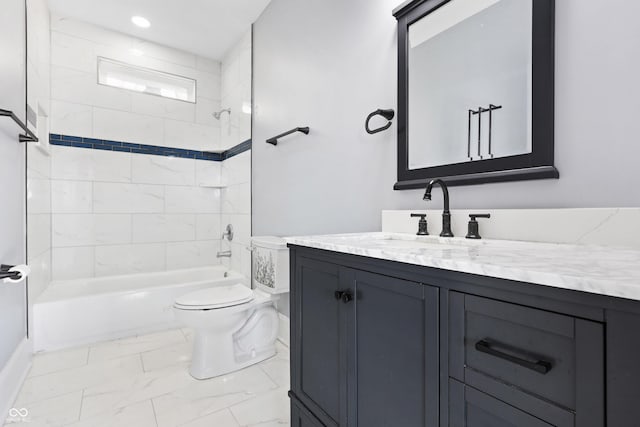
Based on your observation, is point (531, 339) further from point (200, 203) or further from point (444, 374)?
point (200, 203)

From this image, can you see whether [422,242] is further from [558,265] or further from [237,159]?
[237,159]

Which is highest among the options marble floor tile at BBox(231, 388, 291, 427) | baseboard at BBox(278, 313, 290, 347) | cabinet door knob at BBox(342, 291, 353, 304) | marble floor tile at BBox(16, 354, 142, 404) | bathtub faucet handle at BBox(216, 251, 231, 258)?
cabinet door knob at BBox(342, 291, 353, 304)

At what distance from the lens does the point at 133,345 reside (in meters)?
2.40

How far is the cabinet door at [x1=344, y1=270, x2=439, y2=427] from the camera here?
2.43 feet

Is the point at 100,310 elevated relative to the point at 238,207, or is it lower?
lower

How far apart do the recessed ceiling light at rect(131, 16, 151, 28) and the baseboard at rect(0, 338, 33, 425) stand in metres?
2.70

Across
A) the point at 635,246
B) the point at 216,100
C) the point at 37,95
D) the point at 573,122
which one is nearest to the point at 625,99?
the point at 573,122

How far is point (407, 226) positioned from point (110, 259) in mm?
2958

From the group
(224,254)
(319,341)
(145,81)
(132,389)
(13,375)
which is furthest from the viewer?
(224,254)

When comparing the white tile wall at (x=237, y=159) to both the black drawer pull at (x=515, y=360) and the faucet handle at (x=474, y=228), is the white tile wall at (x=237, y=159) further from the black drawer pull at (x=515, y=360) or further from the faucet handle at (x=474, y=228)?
the black drawer pull at (x=515, y=360)

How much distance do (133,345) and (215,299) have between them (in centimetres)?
96

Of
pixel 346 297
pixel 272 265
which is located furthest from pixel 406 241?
pixel 272 265

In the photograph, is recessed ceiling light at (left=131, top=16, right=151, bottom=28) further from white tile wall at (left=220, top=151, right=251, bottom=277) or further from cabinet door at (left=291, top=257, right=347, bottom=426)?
cabinet door at (left=291, top=257, right=347, bottom=426)

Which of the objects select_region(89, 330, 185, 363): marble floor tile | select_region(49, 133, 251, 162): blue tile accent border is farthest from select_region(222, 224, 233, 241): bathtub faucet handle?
select_region(89, 330, 185, 363): marble floor tile
